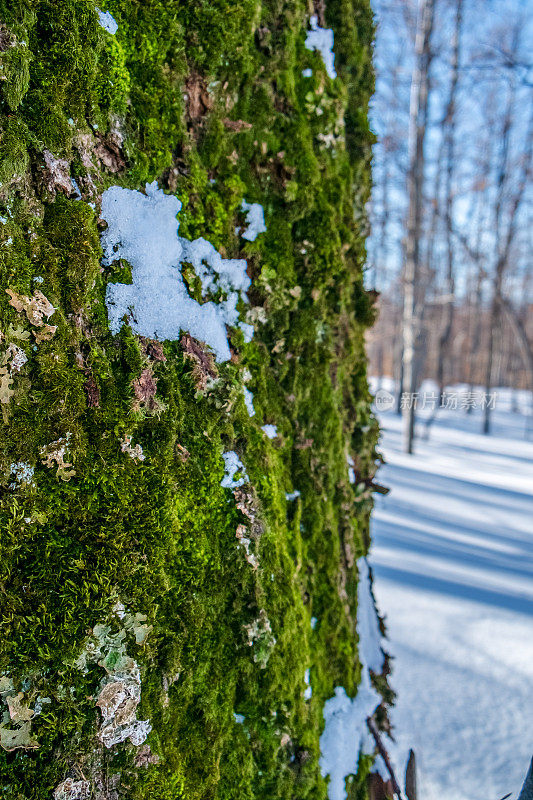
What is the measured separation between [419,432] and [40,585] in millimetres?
11537

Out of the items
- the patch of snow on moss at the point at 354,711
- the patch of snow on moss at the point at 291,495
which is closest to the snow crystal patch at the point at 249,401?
the patch of snow on moss at the point at 291,495

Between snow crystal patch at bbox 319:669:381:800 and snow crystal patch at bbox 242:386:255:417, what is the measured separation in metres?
0.69

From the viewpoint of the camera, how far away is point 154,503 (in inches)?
30.2

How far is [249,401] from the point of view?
38.0 inches

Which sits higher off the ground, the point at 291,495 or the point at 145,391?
the point at 145,391

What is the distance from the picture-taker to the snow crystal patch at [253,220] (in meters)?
1.00

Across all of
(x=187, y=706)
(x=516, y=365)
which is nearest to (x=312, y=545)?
(x=187, y=706)

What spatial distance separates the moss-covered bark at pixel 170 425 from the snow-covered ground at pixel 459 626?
2.74ft

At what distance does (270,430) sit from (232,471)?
0.16 m

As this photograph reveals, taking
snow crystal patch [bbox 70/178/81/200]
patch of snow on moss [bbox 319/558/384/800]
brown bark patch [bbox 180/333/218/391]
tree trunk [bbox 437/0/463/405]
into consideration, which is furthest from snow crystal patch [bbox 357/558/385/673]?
tree trunk [bbox 437/0/463/405]

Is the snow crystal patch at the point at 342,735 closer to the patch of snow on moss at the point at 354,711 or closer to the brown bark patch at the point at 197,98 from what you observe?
the patch of snow on moss at the point at 354,711

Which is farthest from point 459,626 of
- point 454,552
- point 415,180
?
point 415,180

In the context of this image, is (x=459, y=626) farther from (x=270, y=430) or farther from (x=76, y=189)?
(x=76, y=189)

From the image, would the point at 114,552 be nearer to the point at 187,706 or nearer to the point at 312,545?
the point at 187,706
